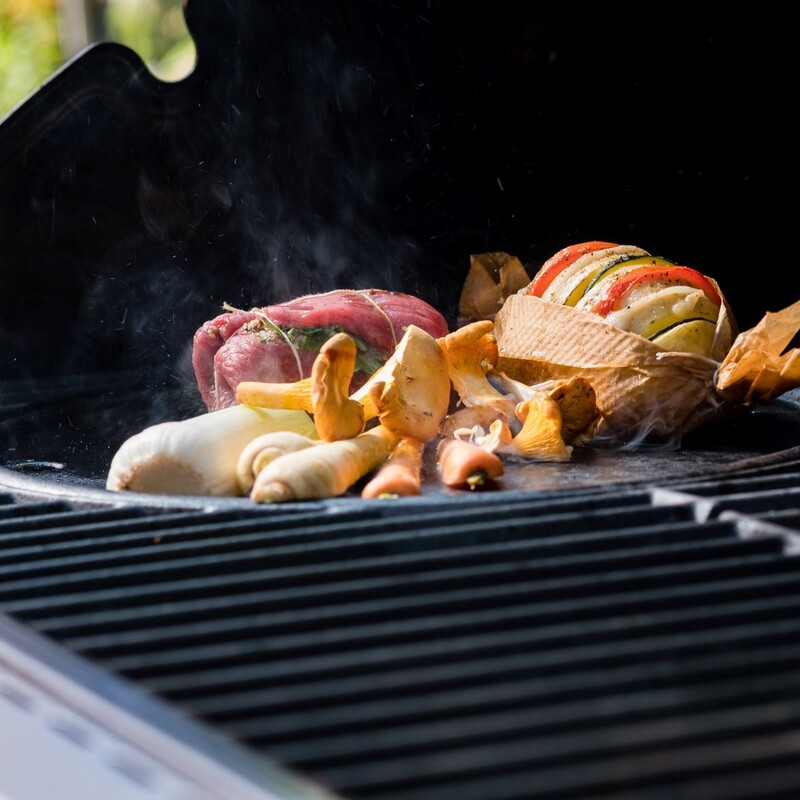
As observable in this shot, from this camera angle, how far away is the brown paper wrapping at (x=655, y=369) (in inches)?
72.9


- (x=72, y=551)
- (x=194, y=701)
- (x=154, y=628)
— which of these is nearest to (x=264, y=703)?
(x=194, y=701)

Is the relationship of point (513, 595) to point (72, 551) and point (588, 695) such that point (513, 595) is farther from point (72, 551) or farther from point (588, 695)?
point (72, 551)

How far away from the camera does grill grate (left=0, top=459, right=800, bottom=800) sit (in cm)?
71

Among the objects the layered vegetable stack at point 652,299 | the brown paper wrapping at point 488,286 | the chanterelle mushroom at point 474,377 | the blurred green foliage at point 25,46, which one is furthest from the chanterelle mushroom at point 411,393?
the blurred green foliage at point 25,46

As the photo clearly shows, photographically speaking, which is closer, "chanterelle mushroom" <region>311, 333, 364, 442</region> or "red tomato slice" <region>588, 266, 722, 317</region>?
"chanterelle mushroom" <region>311, 333, 364, 442</region>

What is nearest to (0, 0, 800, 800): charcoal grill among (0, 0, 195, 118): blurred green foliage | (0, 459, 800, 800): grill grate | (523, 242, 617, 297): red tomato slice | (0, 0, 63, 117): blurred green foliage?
(0, 459, 800, 800): grill grate

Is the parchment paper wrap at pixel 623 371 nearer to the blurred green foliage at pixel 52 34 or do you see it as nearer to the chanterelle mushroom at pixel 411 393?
the chanterelle mushroom at pixel 411 393

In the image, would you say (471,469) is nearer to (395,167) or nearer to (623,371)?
(623,371)

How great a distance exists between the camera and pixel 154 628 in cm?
99

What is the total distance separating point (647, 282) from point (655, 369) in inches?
8.1

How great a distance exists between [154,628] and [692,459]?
44.0 inches

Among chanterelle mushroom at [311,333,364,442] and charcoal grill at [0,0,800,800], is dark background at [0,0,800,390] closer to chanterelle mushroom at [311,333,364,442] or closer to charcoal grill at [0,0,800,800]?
charcoal grill at [0,0,800,800]

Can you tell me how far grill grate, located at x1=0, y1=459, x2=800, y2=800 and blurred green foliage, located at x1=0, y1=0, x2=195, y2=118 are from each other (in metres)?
6.25

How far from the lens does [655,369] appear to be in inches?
73.1
